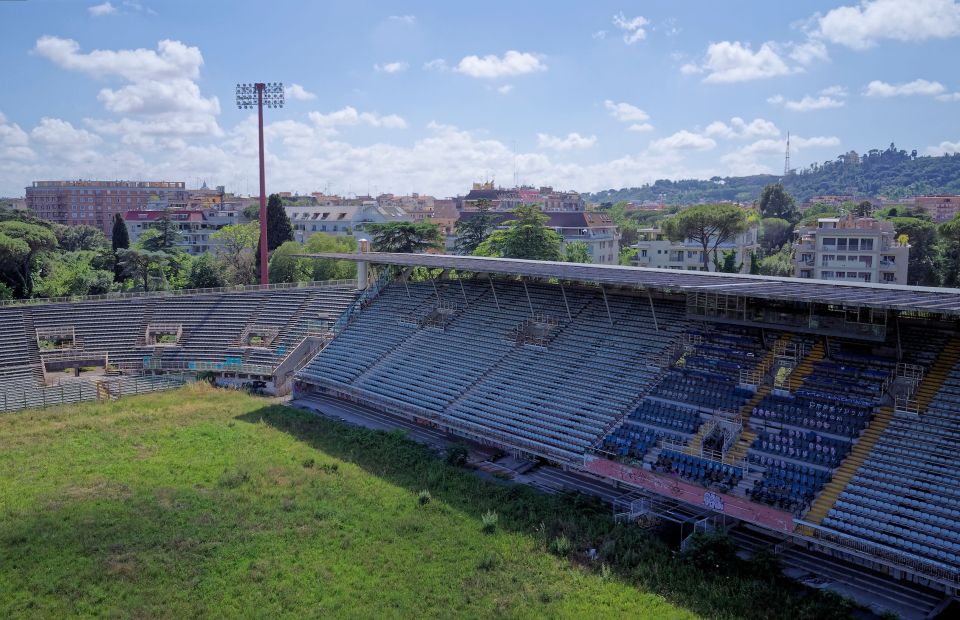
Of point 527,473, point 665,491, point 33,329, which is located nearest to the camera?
point 665,491

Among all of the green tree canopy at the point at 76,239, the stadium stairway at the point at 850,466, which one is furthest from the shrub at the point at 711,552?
the green tree canopy at the point at 76,239

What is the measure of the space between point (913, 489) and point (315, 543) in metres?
13.7

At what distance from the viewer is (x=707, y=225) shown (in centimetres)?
6225

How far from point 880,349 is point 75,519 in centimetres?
2197

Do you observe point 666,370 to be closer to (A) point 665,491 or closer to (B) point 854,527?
(A) point 665,491

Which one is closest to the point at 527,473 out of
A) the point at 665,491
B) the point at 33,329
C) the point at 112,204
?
the point at 665,491

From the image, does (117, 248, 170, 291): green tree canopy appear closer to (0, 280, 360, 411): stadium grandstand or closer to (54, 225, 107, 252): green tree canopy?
(0, 280, 360, 411): stadium grandstand

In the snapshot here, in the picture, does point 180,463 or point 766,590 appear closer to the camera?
point 766,590

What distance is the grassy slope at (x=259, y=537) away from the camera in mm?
14992

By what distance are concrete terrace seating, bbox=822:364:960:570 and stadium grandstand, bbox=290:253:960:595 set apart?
4 cm

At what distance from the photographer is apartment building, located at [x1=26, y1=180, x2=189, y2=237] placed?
143 metres

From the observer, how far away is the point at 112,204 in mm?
144125

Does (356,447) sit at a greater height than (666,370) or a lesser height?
lesser

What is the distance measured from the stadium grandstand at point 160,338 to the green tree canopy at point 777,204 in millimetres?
93170
